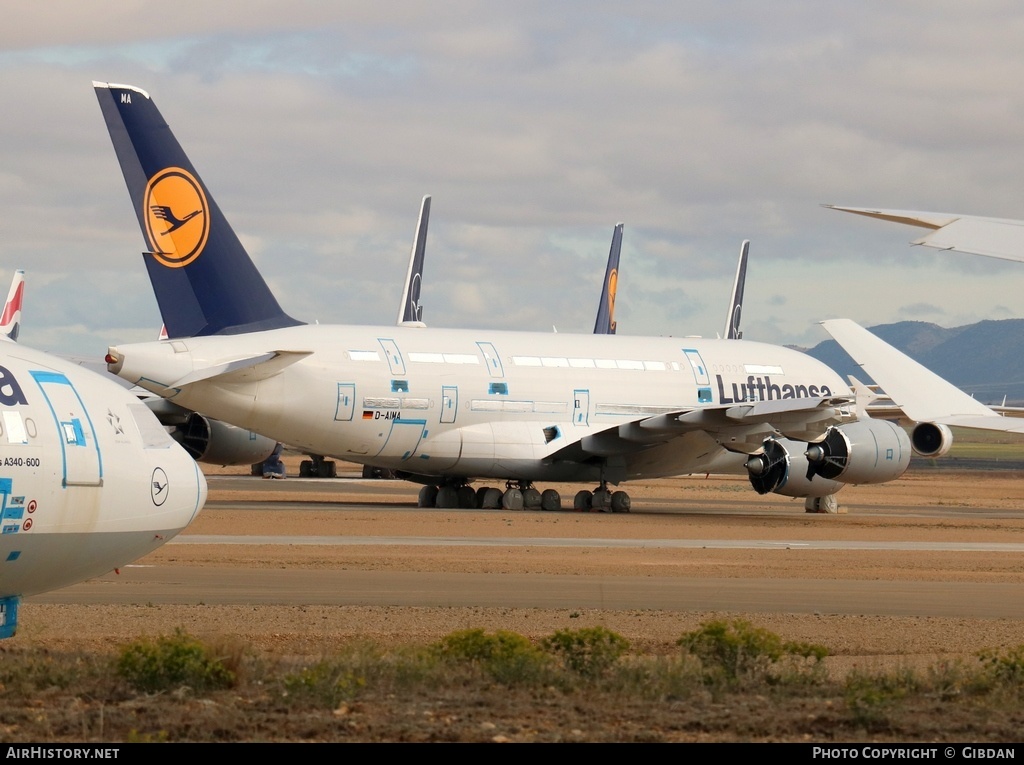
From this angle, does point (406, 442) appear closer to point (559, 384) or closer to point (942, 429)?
point (559, 384)

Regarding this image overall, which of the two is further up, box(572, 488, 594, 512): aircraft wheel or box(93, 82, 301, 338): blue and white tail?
box(93, 82, 301, 338): blue and white tail

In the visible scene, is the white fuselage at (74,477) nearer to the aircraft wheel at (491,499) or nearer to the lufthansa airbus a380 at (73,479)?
the lufthansa airbus a380 at (73,479)

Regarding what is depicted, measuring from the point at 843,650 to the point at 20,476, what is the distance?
7.85 meters

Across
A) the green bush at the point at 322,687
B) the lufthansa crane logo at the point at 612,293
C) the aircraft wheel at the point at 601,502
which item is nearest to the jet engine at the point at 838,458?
the aircraft wheel at the point at 601,502

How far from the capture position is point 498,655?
11.6 m

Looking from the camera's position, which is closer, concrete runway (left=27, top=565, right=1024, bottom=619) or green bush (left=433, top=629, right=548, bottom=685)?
green bush (left=433, top=629, right=548, bottom=685)

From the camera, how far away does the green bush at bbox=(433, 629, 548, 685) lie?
1121 centimetres

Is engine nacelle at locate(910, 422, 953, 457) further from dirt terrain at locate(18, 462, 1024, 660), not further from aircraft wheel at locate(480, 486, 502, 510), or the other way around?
aircraft wheel at locate(480, 486, 502, 510)

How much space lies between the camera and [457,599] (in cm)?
1834

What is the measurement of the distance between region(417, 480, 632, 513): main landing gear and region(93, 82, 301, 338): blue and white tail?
7.49 m

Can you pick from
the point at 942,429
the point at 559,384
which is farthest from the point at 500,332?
the point at 942,429

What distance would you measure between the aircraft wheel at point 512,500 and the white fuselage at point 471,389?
842 millimetres

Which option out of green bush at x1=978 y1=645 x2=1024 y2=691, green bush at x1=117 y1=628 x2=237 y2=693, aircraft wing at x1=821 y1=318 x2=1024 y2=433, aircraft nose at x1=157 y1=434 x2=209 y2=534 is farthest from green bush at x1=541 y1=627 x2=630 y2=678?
aircraft wing at x1=821 y1=318 x2=1024 y2=433

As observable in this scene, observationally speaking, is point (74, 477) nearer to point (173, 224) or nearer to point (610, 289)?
point (173, 224)
